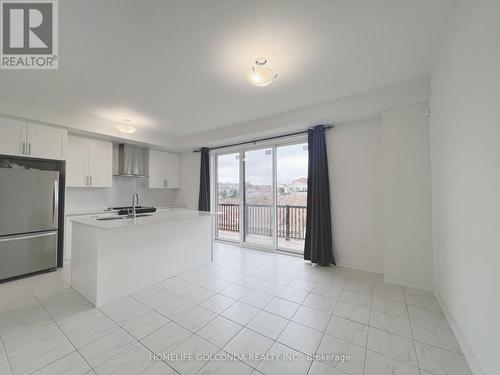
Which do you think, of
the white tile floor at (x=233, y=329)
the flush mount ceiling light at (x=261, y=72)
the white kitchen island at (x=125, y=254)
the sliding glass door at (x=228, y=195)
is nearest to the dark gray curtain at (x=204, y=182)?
the sliding glass door at (x=228, y=195)

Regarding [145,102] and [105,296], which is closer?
[105,296]

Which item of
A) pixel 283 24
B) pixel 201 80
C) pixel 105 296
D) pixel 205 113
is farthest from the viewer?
pixel 205 113

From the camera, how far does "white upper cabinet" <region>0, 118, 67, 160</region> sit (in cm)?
290

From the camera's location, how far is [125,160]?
15.0 feet

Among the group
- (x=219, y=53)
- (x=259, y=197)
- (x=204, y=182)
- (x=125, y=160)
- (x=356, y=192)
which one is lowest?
(x=259, y=197)

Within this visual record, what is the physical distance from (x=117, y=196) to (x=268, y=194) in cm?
360

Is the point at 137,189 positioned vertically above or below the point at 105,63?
below

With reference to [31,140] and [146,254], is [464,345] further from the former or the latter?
[31,140]

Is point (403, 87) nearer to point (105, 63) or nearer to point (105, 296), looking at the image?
point (105, 63)

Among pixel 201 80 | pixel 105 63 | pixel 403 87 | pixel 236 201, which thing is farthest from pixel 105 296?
pixel 403 87

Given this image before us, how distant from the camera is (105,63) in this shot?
2.11 meters

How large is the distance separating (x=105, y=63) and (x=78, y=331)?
2.62m

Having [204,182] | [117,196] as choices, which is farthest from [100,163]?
[204,182]

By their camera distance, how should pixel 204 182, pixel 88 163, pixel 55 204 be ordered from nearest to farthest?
pixel 55 204
pixel 88 163
pixel 204 182
